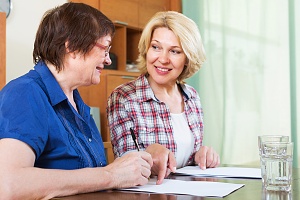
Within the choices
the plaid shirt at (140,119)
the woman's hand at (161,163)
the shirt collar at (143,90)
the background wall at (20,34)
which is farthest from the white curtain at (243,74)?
the woman's hand at (161,163)

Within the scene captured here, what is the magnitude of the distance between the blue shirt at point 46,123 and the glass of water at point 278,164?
0.53 metres

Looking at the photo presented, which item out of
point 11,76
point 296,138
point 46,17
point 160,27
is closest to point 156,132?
point 160,27

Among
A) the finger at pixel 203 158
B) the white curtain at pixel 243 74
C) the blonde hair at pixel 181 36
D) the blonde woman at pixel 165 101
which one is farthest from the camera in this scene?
the white curtain at pixel 243 74

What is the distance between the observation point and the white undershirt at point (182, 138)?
1.92 metres

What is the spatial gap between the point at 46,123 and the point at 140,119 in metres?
0.72

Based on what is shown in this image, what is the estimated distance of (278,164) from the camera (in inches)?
46.5

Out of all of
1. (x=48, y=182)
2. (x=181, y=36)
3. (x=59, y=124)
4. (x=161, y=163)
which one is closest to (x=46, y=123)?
(x=59, y=124)

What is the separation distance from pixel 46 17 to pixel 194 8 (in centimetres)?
296

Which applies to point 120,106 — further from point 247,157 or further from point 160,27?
point 247,157

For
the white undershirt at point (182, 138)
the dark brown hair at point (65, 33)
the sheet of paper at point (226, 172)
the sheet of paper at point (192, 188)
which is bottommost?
the sheet of paper at point (192, 188)

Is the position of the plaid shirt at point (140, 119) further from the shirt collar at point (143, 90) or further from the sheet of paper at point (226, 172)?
the sheet of paper at point (226, 172)

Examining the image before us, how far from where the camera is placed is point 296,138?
348 cm

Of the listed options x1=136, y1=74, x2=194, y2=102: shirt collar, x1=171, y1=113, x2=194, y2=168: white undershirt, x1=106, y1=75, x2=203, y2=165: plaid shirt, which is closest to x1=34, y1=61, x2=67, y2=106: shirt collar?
x1=106, y1=75, x2=203, y2=165: plaid shirt

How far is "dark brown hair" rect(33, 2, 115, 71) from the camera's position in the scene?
4.40 ft
